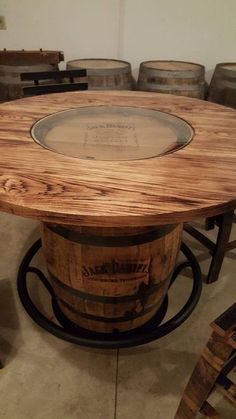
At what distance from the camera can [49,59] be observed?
2574 millimetres

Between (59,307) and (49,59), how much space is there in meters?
2.05

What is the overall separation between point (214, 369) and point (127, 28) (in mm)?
2896

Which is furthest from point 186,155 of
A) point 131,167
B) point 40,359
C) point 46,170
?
point 40,359

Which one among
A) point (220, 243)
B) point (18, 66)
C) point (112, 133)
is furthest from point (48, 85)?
point (220, 243)

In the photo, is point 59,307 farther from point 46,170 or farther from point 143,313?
point 46,170

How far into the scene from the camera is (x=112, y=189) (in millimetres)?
793

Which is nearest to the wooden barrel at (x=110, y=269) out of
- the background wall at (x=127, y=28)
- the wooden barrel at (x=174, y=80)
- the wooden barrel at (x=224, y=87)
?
the wooden barrel at (x=174, y=80)

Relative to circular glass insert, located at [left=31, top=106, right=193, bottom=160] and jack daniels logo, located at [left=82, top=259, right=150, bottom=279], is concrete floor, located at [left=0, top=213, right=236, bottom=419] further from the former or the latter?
circular glass insert, located at [left=31, top=106, right=193, bottom=160]

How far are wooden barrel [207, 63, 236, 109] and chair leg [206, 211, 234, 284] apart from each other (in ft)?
4.00

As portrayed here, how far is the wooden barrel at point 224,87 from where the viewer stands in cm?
236

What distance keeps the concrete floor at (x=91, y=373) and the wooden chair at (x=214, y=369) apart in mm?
255

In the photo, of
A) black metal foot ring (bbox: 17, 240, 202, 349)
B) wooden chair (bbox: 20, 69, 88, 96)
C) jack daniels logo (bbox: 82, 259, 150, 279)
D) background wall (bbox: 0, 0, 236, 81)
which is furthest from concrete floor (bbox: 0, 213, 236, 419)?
background wall (bbox: 0, 0, 236, 81)

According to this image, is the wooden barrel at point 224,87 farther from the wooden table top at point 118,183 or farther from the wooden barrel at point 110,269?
the wooden barrel at point 110,269

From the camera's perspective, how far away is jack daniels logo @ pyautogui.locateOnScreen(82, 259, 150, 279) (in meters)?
1.11
